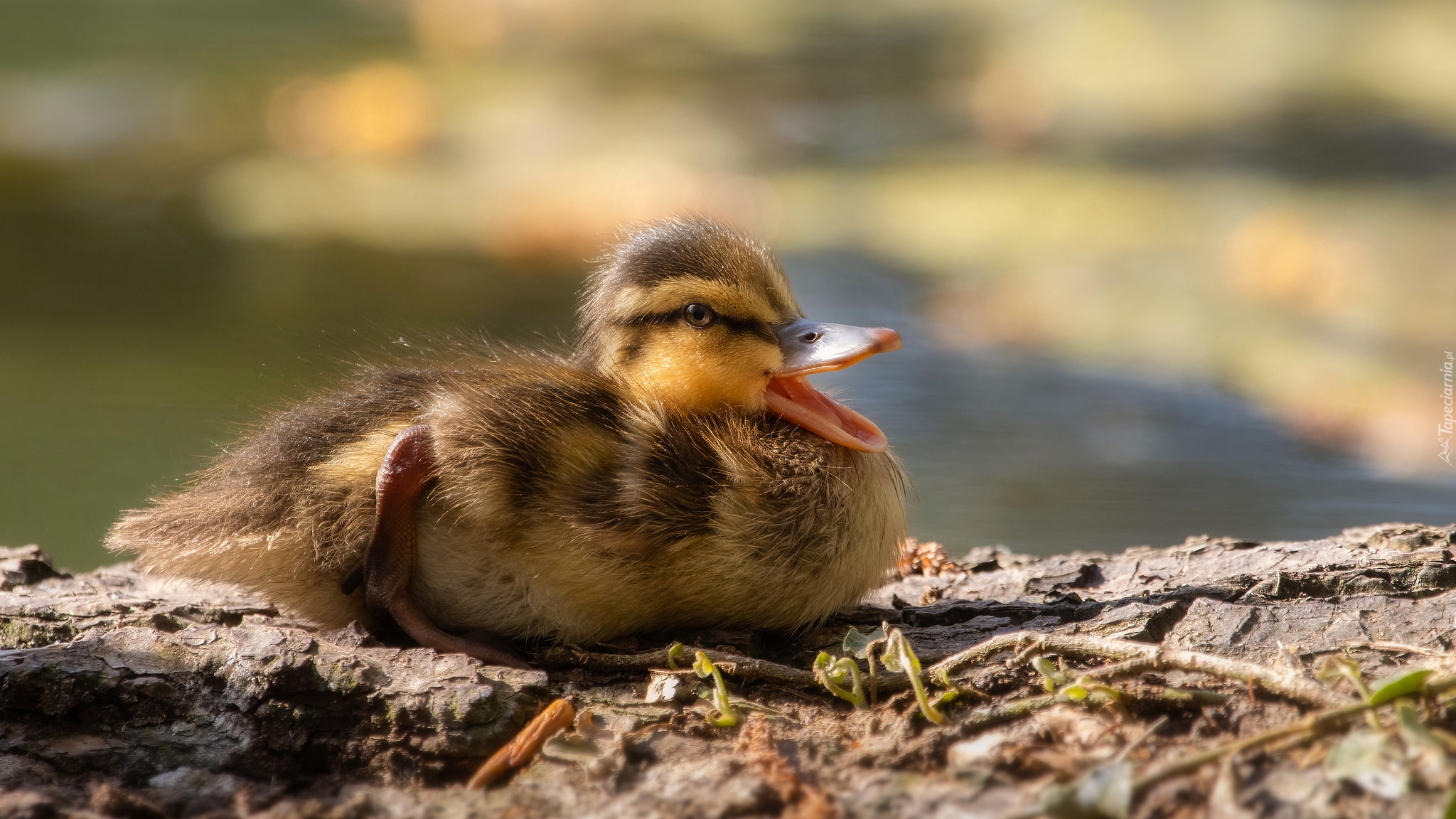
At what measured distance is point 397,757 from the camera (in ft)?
4.98

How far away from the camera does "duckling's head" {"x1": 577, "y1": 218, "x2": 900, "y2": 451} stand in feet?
6.09

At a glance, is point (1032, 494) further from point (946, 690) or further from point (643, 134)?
point (643, 134)

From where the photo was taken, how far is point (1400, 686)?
1.31m

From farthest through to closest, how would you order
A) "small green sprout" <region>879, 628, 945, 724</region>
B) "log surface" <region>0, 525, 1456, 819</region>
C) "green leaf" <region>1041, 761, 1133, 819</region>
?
1. "small green sprout" <region>879, 628, 945, 724</region>
2. "log surface" <region>0, 525, 1456, 819</region>
3. "green leaf" <region>1041, 761, 1133, 819</region>

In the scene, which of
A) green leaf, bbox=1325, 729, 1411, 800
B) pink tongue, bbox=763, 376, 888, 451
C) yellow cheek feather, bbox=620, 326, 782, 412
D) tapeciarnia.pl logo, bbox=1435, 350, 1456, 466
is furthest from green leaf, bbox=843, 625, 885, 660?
tapeciarnia.pl logo, bbox=1435, 350, 1456, 466

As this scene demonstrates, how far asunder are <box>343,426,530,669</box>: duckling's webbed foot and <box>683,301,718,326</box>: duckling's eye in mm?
412

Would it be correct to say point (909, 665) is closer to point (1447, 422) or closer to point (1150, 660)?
point (1150, 660)

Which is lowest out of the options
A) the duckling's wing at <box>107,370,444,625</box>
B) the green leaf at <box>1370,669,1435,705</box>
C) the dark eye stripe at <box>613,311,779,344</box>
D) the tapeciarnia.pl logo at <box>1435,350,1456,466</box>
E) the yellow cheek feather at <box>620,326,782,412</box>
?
the tapeciarnia.pl logo at <box>1435,350,1456,466</box>

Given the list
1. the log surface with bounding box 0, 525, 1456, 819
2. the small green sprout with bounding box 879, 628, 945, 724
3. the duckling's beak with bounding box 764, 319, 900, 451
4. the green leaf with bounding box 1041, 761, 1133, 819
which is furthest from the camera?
the duckling's beak with bounding box 764, 319, 900, 451

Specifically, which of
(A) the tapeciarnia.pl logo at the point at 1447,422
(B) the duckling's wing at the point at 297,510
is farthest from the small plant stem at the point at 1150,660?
(A) the tapeciarnia.pl logo at the point at 1447,422

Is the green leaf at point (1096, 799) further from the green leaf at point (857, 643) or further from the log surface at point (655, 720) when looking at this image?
the green leaf at point (857, 643)

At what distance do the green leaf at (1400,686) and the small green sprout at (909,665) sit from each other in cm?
45

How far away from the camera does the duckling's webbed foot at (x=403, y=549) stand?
5.43ft

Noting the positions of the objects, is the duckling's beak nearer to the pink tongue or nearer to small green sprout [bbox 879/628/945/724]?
the pink tongue
